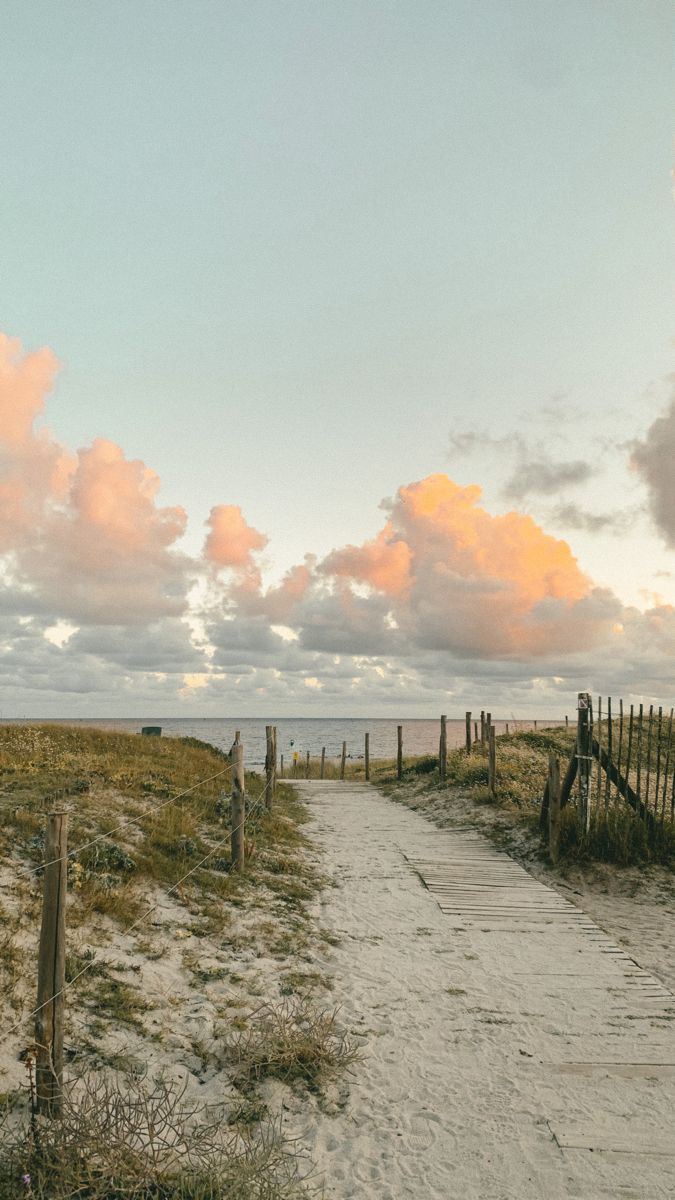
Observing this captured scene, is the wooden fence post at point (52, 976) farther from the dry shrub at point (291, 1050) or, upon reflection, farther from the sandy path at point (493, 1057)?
the sandy path at point (493, 1057)

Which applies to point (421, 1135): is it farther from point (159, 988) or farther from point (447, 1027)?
point (159, 988)

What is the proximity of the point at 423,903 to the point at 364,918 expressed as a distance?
4.00 ft

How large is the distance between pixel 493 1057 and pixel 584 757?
23.9ft

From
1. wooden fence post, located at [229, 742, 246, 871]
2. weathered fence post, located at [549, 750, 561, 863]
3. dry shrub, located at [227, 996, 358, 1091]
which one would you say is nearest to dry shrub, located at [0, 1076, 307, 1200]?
dry shrub, located at [227, 996, 358, 1091]

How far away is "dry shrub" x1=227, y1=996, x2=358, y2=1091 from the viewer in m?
5.52

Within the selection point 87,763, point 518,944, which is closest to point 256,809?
point 87,763

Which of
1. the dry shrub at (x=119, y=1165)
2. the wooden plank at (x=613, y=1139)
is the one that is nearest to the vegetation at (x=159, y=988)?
the dry shrub at (x=119, y=1165)

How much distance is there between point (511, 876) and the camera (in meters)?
12.1

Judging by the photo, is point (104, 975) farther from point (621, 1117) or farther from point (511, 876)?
point (511, 876)

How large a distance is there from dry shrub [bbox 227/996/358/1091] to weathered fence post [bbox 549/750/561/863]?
24.4 ft

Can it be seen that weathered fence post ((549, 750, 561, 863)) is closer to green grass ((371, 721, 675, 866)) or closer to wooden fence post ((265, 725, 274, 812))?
green grass ((371, 721, 675, 866))

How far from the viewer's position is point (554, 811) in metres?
12.6

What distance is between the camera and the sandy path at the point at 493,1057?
180 inches

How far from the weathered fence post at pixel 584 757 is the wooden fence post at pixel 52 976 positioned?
991 cm
